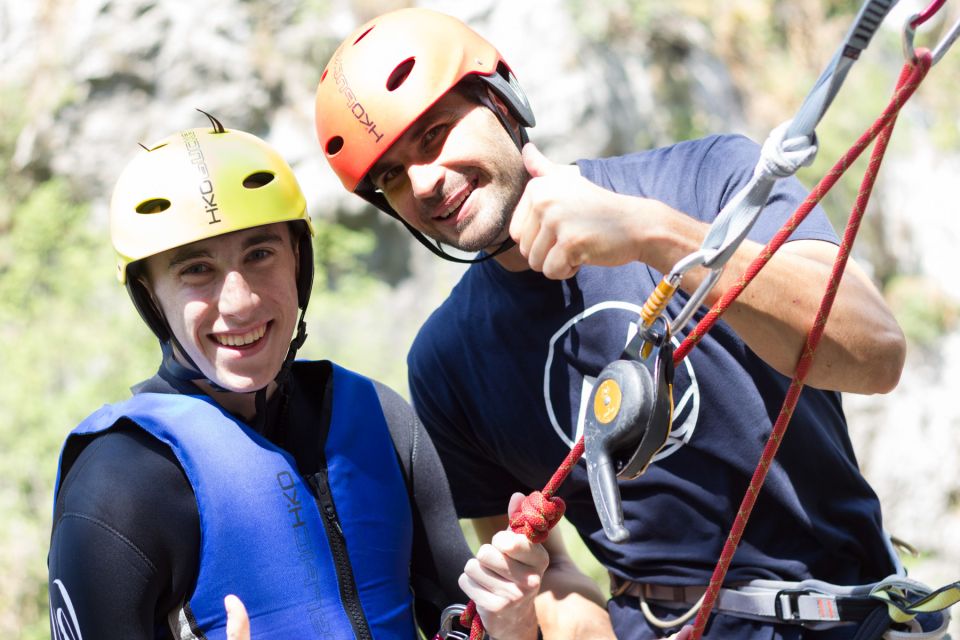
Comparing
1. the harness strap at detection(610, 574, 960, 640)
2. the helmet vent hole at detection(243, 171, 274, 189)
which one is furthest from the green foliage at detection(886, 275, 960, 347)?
the helmet vent hole at detection(243, 171, 274, 189)

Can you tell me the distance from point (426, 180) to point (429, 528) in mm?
882

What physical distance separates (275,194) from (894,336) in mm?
1452

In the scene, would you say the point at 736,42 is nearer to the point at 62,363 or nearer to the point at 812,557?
the point at 62,363

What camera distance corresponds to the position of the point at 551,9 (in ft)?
32.7

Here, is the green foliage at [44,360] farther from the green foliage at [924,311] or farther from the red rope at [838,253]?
the green foliage at [924,311]

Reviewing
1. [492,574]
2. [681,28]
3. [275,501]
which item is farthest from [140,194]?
[681,28]

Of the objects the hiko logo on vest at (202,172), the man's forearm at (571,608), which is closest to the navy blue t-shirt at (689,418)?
the man's forearm at (571,608)

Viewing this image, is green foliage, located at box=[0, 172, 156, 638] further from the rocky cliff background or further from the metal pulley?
the metal pulley

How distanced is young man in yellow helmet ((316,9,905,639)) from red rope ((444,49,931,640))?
0.35 meters

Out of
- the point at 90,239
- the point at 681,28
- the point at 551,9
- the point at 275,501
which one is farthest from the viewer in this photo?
the point at 681,28

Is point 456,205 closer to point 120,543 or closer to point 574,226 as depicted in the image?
point 574,226

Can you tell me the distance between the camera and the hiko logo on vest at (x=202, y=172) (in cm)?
233

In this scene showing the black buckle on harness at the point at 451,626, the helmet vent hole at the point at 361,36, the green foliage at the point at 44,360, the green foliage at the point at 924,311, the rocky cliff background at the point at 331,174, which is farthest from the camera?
the green foliage at the point at 924,311

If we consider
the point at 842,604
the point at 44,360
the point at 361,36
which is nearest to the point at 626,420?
the point at 842,604
